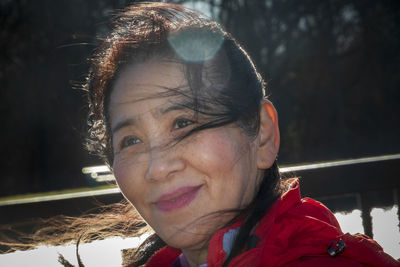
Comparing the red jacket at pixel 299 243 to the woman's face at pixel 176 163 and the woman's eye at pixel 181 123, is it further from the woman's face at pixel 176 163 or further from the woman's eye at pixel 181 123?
the woman's eye at pixel 181 123

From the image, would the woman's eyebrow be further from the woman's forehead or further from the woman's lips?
the woman's lips

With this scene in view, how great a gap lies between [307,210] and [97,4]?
14907 mm

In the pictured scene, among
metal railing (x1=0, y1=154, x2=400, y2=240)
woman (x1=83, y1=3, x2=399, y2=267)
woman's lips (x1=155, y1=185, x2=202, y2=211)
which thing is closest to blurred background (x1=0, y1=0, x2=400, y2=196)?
metal railing (x1=0, y1=154, x2=400, y2=240)

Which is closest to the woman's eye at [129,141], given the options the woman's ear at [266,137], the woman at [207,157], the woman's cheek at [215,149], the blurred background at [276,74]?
the woman at [207,157]

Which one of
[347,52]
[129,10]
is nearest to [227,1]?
[347,52]

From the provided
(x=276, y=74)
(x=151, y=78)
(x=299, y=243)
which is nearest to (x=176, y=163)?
(x=151, y=78)

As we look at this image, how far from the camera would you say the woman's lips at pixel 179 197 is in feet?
4.03

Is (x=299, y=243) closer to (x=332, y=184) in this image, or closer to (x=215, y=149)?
(x=215, y=149)

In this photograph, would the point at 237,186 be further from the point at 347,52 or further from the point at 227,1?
the point at 347,52

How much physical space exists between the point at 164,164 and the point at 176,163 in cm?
3

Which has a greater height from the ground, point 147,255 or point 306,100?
point 147,255

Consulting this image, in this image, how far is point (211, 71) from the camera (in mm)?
1302

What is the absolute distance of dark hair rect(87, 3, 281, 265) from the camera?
126 cm

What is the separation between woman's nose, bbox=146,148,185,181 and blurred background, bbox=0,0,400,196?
6.68 metres
